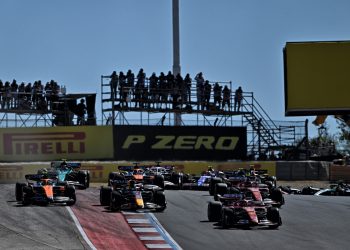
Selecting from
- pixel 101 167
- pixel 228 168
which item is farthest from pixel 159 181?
pixel 228 168

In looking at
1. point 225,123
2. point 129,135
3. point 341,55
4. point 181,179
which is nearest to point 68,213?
point 181,179

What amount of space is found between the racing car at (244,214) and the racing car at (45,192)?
5525 millimetres

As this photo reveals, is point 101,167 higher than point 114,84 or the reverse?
the reverse

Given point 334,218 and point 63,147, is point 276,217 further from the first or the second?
point 63,147

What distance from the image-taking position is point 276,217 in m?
24.1

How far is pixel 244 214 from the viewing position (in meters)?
23.9

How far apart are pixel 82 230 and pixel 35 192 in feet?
19.8

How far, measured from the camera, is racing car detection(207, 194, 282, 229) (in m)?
23.8

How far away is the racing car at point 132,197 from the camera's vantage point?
27.1 meters

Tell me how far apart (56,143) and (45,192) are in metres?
14.6

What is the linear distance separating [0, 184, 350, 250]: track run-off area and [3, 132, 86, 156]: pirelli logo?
11832 millimetres

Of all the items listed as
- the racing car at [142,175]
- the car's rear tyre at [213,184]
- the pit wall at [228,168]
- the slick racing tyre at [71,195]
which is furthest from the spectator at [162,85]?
the slick racing tyre at [71,195]

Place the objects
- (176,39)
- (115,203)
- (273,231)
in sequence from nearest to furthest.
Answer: (273,231) → (115,203) → (176,39)

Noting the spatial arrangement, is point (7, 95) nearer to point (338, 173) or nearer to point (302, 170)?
point (302, 170)
